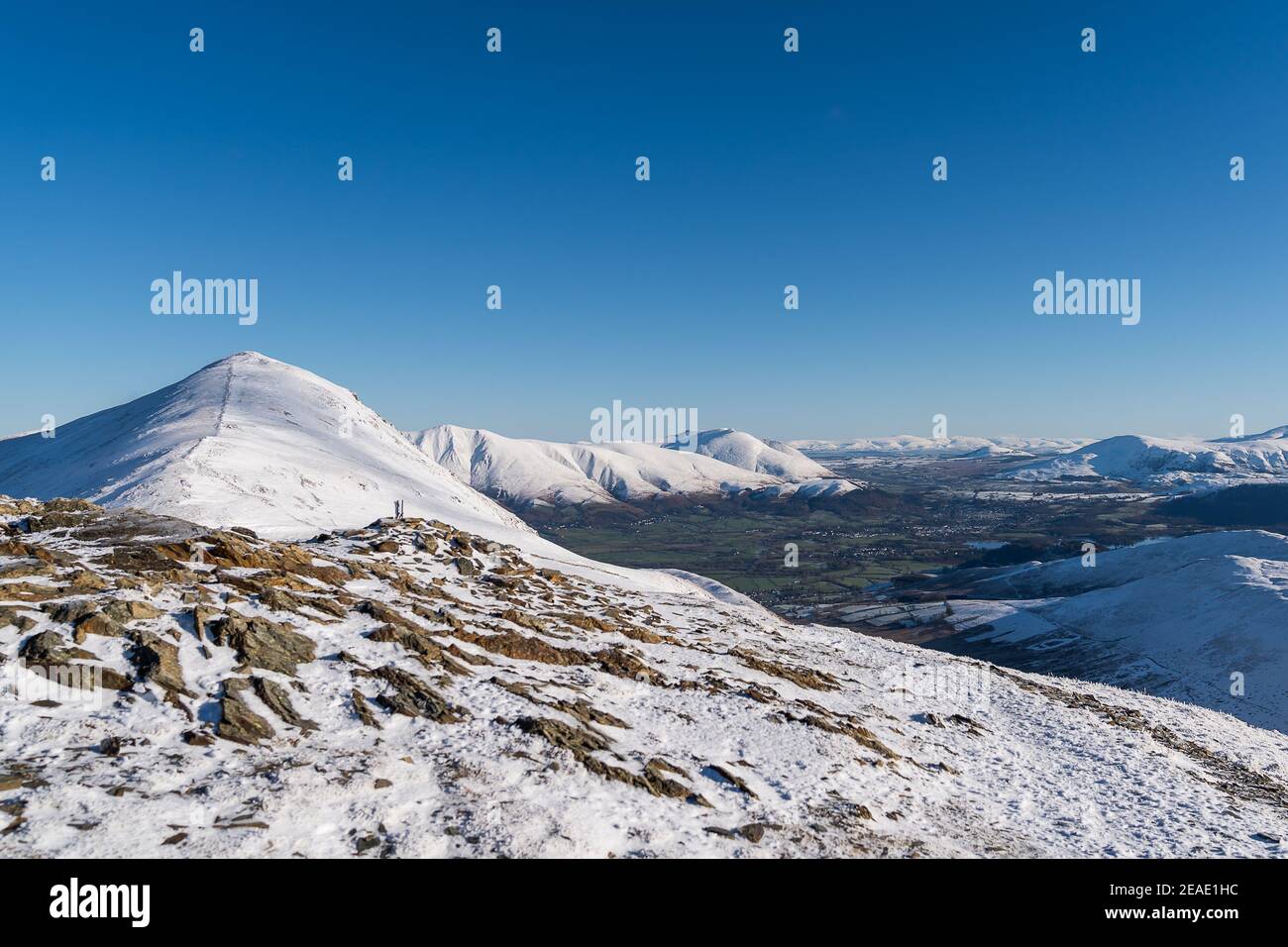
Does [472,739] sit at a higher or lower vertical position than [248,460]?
lower

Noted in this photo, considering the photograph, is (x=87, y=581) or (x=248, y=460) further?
(x=248, y=460)

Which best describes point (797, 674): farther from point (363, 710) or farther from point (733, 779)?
point (363, 710)

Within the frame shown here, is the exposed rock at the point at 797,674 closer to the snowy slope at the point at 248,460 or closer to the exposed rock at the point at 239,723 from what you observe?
the exposed rock at the point at 239,723

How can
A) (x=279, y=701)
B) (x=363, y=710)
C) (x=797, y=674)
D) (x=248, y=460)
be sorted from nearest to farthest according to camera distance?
(x=279, y=701)
(x=363, y=710)
(x=797, y=674)
(x=248, y=460)

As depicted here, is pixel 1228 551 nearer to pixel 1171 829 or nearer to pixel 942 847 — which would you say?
pixel 1171 829

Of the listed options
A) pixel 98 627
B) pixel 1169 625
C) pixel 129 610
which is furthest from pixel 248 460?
pixel 1169 625

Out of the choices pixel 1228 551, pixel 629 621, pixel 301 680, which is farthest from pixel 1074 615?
pixel 301 680

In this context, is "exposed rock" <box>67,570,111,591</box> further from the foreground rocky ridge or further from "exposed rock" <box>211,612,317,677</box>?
"exposed rock" <box>211,612,317,677</box>
